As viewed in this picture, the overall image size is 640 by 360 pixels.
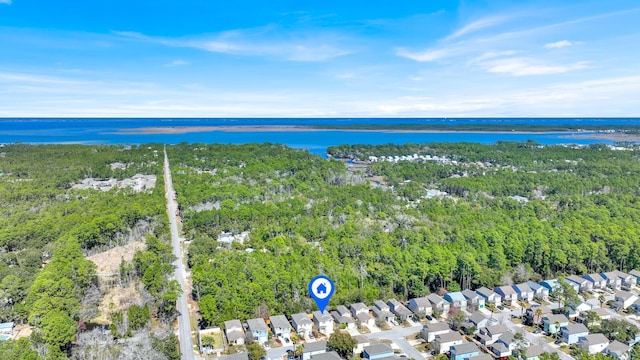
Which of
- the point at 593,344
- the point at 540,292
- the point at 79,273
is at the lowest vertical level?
the point at 540,292

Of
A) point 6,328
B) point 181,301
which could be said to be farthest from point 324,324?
point 6,328

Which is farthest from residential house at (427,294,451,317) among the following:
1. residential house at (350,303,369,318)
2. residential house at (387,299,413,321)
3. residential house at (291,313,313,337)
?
residential house at (291,313,313,337)

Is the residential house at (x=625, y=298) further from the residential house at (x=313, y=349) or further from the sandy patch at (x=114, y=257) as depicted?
the sandy patch at (x=114, y=257)

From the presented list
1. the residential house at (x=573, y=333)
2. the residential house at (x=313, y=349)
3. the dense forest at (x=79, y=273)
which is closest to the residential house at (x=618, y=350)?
the residential house at (x=573, y=333)

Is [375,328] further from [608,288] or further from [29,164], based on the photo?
[29,164]

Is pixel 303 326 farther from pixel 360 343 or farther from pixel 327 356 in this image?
pixel 327 356

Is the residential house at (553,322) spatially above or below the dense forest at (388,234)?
below
